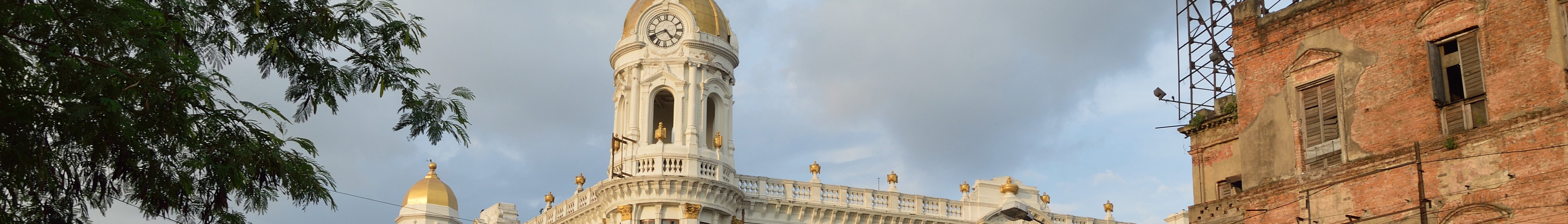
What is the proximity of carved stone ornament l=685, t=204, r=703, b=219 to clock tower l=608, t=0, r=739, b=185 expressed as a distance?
103 centimetres

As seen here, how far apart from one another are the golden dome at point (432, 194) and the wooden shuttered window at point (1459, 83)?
3640 cm

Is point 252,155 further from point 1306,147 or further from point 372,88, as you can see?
point 1306,147

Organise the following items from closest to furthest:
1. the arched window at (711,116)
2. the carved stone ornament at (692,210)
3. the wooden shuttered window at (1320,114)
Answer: the wooden shuttered window at (1320,114) < the carved stone ornament at (692,210) < the arched window at (711,116)

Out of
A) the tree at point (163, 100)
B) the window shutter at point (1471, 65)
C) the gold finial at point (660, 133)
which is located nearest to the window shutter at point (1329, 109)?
the window shutter at point (1471, 65)

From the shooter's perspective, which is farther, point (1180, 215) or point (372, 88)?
point (1180, 215)

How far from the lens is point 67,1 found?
625 inches

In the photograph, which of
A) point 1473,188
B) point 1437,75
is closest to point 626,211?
point 1437,75

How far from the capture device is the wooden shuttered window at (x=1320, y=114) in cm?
2578

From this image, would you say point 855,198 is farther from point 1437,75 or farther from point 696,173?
point 1437,75

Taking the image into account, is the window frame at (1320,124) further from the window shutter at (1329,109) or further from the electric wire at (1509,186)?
the electric wire at (1509,186)

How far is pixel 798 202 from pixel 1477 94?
80.1 feet

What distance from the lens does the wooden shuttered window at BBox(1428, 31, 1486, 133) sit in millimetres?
23672

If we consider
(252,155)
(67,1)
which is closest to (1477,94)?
(252,155)

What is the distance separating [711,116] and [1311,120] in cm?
2529
